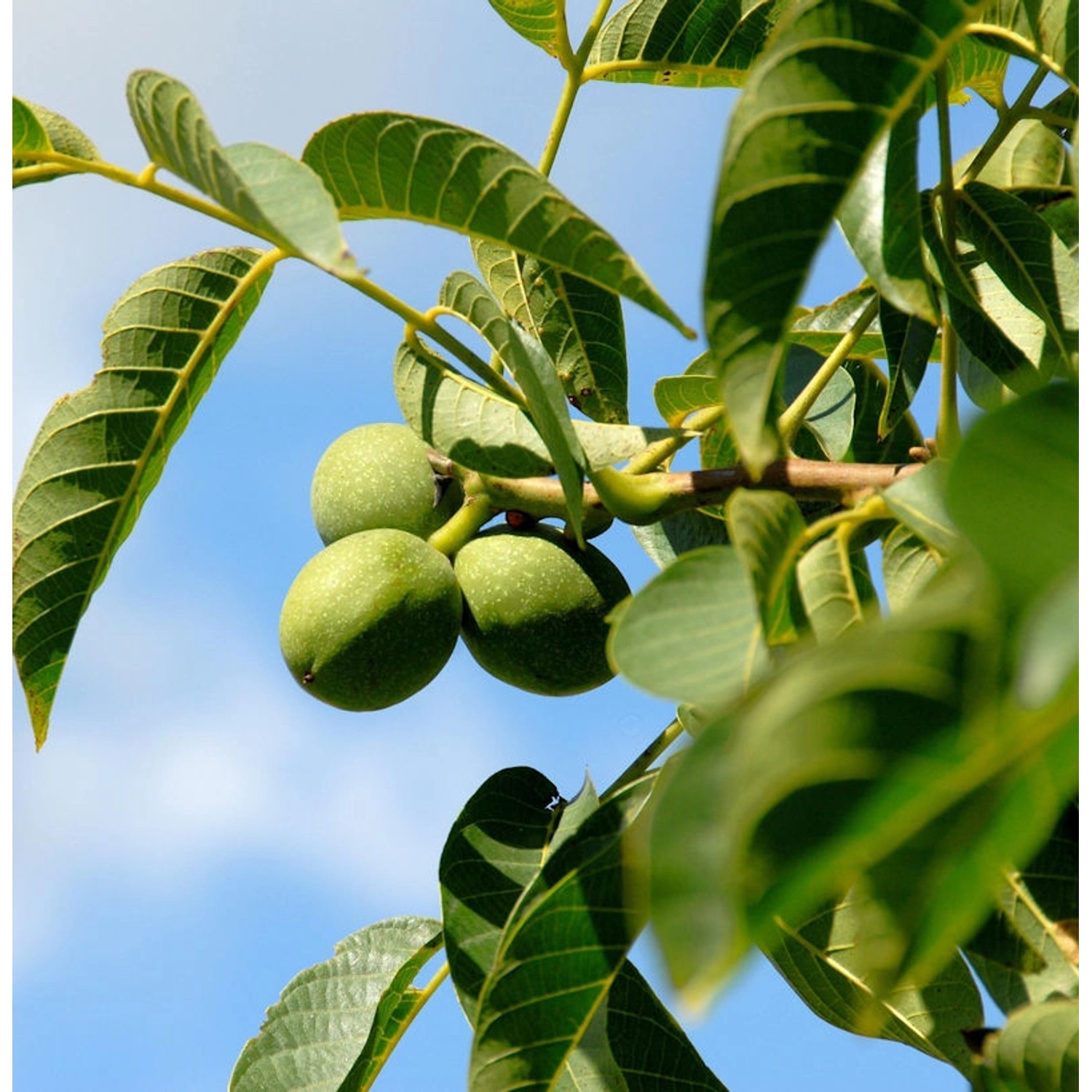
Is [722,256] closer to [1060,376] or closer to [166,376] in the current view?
[1060,376]

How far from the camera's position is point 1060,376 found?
3.31ft

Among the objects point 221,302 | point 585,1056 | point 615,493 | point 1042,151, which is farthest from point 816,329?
point 585,1056

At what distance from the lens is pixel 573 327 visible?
1.33 meters

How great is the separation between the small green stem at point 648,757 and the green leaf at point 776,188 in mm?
617

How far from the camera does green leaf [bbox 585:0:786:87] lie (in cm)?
126

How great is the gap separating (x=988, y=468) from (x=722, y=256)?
267 millimetres

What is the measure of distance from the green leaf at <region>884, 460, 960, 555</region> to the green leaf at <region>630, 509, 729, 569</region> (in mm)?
565

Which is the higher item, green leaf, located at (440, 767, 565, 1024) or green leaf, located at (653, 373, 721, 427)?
green leaf, located at (653, 373, 721, 427)

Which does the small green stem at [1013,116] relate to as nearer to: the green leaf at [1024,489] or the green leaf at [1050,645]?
the green leaf at [1024,489]

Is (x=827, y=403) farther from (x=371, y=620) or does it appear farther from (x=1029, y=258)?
(x=371, y=620)

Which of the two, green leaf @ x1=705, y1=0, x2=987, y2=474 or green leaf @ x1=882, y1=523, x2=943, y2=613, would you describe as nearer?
green leaf @ x1=705, y1=0, x2=987, y2=474

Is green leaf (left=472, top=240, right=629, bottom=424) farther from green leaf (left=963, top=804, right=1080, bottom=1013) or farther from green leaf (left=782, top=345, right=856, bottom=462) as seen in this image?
green leaf (left=963, top=804, right=1080, bottom=1013)

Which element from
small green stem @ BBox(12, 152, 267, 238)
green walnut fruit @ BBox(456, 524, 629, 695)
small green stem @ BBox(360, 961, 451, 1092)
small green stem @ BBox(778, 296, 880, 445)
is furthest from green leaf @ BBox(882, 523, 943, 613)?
small green stem @ BBox(360, 961, 451, 1092)

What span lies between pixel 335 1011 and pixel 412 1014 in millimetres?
119
